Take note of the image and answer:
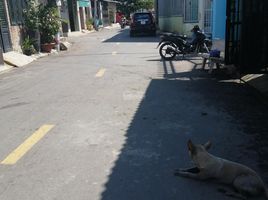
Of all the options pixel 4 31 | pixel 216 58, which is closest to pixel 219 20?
pixel 216 58

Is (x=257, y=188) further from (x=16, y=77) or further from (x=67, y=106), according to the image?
(x=16, y=77)

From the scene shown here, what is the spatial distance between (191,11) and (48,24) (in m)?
9.77

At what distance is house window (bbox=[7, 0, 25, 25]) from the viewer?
1894cm

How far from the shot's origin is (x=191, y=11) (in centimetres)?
2564

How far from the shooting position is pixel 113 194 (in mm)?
4352

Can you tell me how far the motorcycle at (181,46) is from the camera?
15.9 meters

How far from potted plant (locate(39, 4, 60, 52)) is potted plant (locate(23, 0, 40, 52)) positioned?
283mm

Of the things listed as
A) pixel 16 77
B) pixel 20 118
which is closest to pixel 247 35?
pixel 20 118

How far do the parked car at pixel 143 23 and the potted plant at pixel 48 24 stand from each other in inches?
401

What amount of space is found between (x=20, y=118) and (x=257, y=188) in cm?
501

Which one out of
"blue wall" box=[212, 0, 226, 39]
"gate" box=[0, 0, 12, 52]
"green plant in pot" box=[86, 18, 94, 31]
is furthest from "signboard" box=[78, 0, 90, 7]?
"blue wall" box=[212, 0, 226, 39]

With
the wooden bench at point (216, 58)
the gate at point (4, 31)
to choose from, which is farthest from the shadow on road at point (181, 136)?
the gate at point (4, 31)

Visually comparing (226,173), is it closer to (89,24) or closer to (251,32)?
(251,32)

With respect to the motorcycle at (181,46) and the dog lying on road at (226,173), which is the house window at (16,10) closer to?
the motorcycle at (181,46)
